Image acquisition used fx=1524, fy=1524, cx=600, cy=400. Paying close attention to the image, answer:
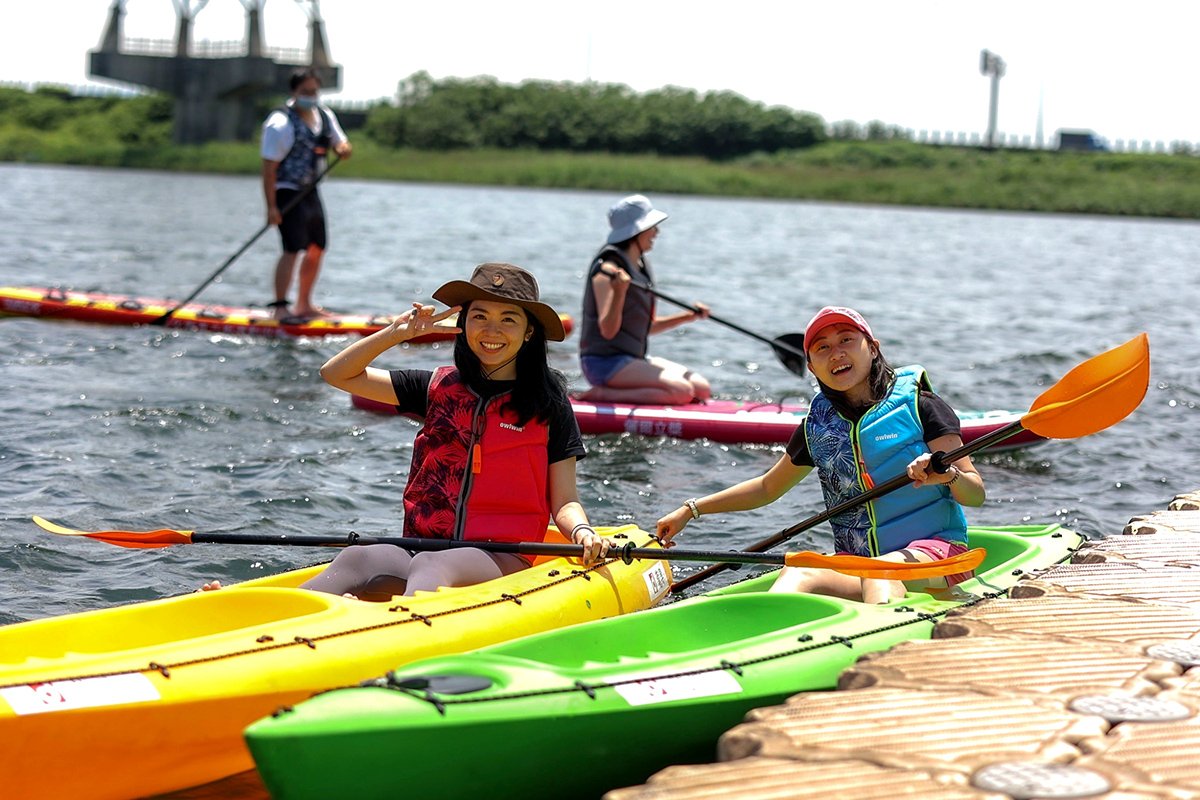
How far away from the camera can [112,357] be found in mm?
10305

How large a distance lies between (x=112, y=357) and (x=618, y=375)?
400cm

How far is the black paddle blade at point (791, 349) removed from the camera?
27.4 ft

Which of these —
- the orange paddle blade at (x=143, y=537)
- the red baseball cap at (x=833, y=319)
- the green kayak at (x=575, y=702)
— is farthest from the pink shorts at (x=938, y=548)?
the orange paddle blade at (x=143, y=537)

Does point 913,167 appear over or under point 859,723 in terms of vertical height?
over

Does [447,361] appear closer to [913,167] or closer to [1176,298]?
[1176,298]

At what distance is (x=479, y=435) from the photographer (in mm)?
4418

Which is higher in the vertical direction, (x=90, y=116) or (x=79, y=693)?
(x=90, y=116)

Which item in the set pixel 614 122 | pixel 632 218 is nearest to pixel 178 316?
pixel 632 218

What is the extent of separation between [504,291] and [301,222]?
6.94 metres

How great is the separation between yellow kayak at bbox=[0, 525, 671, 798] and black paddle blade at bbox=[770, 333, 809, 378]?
406cm

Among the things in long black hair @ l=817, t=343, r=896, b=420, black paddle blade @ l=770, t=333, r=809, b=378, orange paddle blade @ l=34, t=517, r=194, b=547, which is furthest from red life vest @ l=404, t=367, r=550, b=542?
black paddle blade @ l=770, t=333, r=809, b=378

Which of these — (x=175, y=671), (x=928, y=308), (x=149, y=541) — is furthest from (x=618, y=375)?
(x=928, y=308)

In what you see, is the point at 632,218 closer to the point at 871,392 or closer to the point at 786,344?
the point at 786,344

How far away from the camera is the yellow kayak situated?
334 cm
